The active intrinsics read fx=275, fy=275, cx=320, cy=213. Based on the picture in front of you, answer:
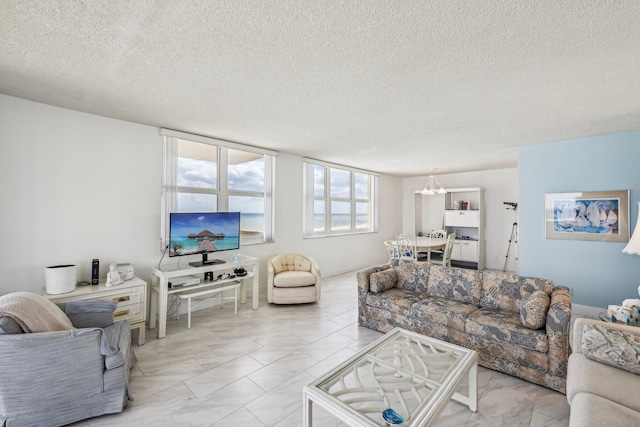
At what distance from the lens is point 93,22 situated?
1571mm

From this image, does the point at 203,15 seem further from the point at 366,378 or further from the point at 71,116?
the point at 366,378

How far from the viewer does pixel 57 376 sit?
174cm

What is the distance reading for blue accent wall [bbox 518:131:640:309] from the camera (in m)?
3.55

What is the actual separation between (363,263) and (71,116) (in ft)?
19.1

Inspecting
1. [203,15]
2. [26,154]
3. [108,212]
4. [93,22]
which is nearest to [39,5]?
[93,22]

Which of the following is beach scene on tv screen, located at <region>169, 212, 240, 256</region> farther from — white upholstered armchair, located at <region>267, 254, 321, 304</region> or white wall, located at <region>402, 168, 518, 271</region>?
white wall, located at <region>402, 168, 518, 271</region>

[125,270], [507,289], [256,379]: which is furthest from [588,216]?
[125,270]

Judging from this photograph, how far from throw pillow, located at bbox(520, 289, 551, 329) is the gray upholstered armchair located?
3.15 m

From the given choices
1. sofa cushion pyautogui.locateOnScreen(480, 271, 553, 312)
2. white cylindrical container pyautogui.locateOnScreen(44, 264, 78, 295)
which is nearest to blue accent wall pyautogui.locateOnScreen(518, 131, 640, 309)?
sofa cushion pyautogui.locateOnScreen(480, 271, 553, 312)

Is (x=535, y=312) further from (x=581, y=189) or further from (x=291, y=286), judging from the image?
(x=291, y=286)

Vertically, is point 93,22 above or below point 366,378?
above

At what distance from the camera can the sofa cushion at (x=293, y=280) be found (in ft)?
13.3

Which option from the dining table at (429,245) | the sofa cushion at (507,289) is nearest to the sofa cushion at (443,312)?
the sofa cushion at (507,289)

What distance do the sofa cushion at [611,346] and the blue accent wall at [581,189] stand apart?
2.59m
